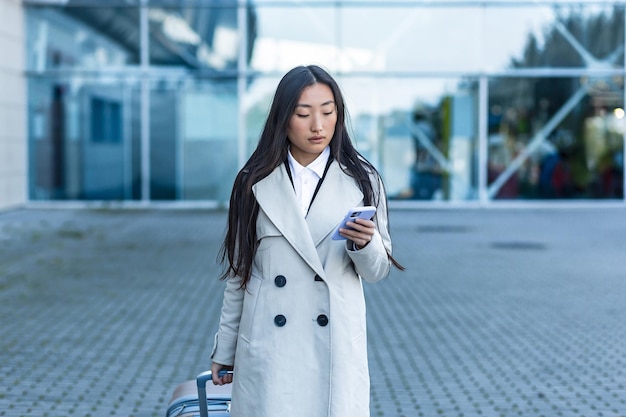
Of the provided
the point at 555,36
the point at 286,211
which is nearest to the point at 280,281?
the point at 286,211

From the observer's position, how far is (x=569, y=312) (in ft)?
33.1

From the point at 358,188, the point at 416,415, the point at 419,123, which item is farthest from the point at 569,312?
the point at 419,123

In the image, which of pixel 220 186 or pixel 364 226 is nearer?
pixel 364 226

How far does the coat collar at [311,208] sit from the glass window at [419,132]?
20087 mm

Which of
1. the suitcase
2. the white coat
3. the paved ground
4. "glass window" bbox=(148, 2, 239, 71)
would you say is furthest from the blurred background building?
the white coat

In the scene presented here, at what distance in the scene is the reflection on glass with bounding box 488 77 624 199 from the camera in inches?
921

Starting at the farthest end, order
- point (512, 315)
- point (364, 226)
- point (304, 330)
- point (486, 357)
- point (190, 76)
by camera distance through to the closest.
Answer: point (190, 76)
point (512, 315)
point (486, 357)
point (304, 330)
point (364, 226)

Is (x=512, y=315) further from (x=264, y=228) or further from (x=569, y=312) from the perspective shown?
(x=264, y=228)

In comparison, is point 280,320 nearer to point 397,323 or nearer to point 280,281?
point 280,281

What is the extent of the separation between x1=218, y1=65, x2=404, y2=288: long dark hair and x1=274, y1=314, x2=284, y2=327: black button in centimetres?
17

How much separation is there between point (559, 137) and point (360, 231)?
21.3 m

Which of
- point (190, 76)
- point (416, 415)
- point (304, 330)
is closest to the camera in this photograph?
point (304, 330)

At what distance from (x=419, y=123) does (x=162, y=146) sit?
18.6ft

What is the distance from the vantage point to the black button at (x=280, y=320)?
124 inches
